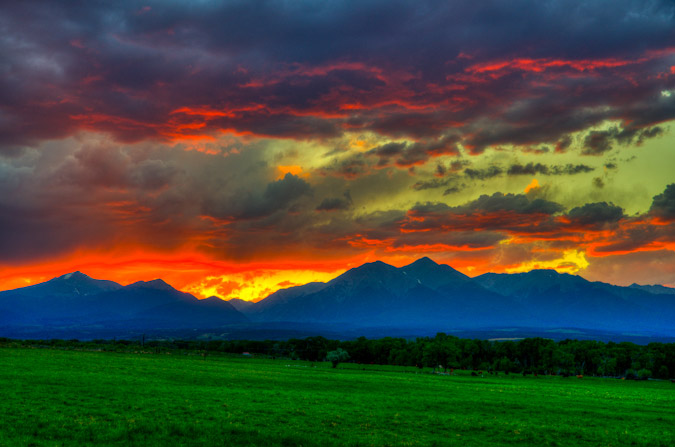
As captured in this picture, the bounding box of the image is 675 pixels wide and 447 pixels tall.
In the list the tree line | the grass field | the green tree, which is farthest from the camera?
the tree line

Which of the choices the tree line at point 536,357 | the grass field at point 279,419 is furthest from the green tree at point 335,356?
the grass field at point 279,419

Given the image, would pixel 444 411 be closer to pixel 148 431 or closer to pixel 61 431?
pixel 148 431

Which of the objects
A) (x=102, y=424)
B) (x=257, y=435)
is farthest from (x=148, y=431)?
(x=257, y=435)

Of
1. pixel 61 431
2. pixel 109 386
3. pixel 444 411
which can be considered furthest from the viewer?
pixel 109 386

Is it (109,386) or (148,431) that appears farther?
(109,386)

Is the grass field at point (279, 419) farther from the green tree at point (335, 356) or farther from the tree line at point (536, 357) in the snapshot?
the tree line at point (536, 357)

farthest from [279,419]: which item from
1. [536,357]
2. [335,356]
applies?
[536,357]

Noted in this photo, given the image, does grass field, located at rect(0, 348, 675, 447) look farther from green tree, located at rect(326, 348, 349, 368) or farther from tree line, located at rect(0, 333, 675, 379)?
tree line, located at rect(0, 333, 675, 379)

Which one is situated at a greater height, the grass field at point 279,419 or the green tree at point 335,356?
the grass field at point 279,419

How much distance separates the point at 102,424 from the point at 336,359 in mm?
125558

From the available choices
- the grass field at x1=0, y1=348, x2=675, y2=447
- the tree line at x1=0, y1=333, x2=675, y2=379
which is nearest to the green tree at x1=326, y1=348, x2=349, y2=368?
the tree line at x1=0, y1=333, x2=675, y2=379

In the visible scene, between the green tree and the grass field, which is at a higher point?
the grass field

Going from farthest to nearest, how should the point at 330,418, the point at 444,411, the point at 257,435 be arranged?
the point at 444,411, the point at 330,418, the point at 257,435

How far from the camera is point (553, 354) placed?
170 meters
